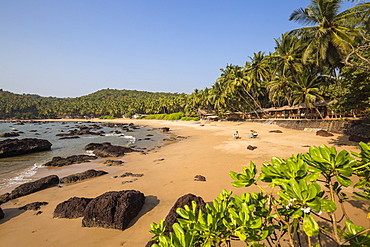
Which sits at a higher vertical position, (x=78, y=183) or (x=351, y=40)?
(x=351, y=40)

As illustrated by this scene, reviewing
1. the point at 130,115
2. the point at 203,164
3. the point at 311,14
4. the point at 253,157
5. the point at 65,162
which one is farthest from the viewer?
the point at 130,115

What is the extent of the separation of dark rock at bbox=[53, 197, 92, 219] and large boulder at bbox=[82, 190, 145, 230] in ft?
2.39

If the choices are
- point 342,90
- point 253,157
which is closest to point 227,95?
point 342,90

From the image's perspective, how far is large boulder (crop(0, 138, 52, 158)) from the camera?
16875 millimetres

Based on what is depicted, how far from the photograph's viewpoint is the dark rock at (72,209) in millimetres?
5848

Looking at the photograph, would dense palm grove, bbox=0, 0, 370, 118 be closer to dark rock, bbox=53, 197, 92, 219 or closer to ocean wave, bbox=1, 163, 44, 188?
dark rock, bbox=53, 197, 92, 219

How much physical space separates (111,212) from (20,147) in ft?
63.3

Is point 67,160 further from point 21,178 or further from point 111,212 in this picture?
point 111,212

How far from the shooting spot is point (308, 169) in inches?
56.4

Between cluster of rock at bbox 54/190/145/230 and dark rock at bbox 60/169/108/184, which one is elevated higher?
cluster of rock at bbox 54/190/145/230

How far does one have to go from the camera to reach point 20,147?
1778 cm

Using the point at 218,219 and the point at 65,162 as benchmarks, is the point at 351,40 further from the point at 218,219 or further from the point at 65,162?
the point at 65,162

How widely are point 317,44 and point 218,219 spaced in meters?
22.6

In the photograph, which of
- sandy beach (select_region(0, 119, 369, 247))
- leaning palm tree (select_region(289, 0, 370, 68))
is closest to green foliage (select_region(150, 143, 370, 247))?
sandy beach (select_region(0, 119, 369, 247))
